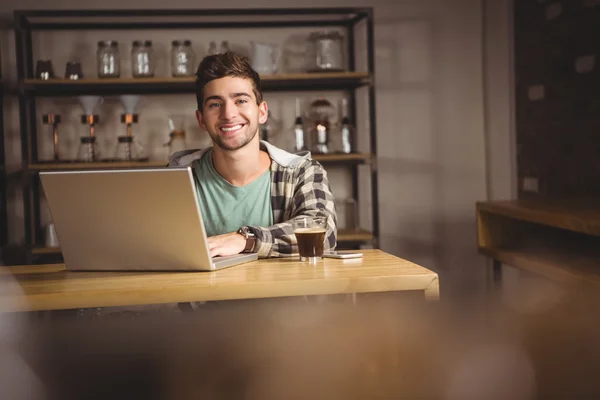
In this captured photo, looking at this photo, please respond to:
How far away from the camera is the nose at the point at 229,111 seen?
2.10 m

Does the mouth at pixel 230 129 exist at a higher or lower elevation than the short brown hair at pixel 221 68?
lower

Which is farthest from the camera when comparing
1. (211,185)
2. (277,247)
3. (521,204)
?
(521,204)

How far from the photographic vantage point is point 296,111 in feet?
12.6

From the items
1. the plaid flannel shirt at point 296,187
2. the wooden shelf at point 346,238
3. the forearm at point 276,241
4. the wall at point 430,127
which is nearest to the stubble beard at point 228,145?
the plaid flannel shirt at point 296,187

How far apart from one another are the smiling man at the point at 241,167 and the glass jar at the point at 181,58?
1.36 metres

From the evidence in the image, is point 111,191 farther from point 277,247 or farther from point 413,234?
point 413,234

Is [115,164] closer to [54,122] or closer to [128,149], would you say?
[128,149]

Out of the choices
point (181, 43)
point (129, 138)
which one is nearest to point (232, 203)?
point (129, 138)

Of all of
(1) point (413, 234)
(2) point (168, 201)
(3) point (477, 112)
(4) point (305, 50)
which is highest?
(4) point (305, 50)

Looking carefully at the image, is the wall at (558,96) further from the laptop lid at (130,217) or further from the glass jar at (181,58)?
the laptop lid at (130,217)

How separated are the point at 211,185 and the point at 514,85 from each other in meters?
2.39

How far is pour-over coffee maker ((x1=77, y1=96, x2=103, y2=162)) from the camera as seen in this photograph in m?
3.46

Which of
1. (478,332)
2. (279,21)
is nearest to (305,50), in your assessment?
(279,21)

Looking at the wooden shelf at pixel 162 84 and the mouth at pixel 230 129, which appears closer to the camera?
the mouth at pixel 230 129
